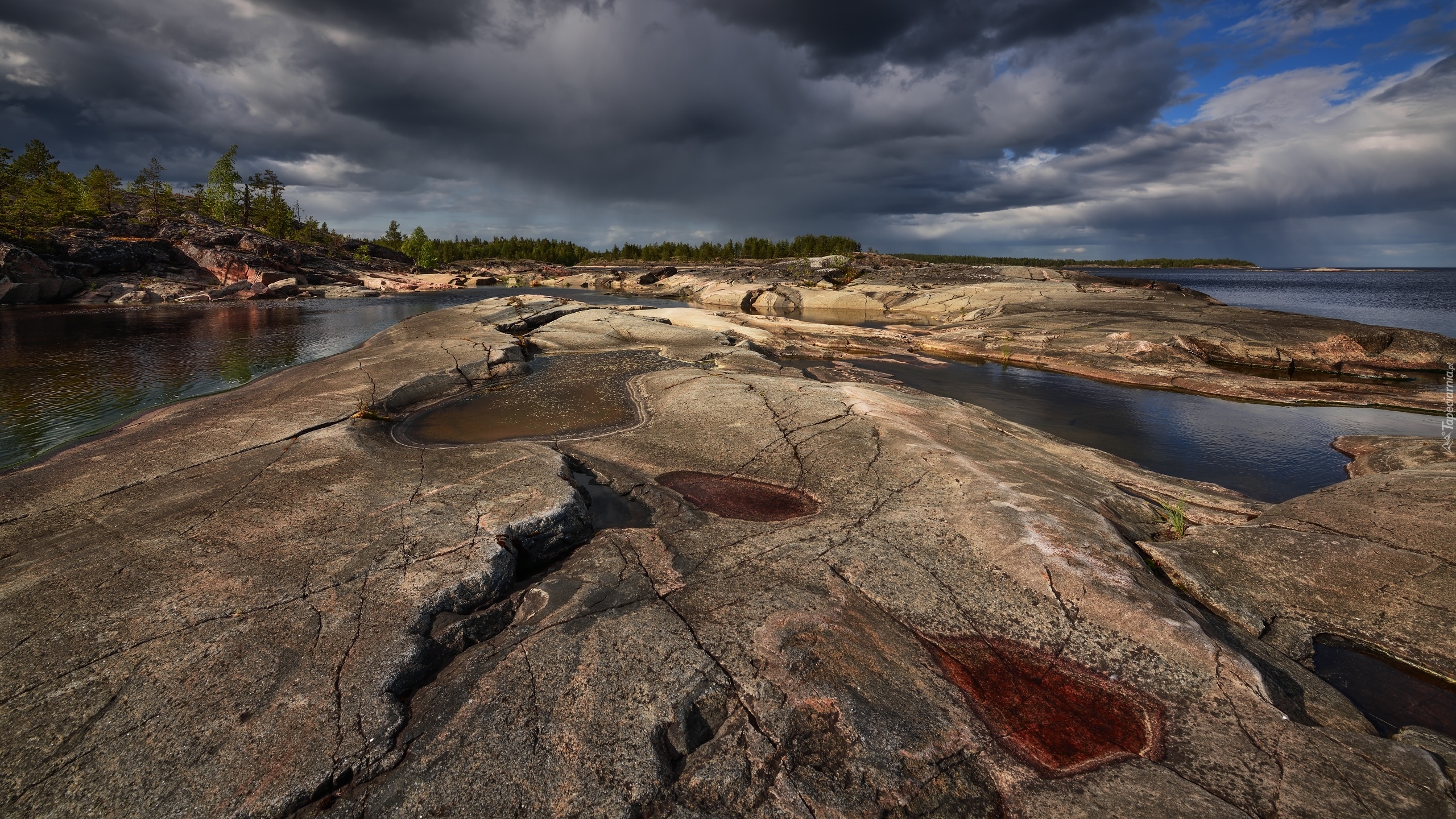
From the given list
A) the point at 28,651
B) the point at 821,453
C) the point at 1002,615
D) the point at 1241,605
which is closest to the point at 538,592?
the point at 28,651

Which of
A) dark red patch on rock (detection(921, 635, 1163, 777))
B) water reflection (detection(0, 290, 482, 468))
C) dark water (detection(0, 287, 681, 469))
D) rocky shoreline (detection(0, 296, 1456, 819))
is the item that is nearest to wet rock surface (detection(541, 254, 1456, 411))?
rocky shoreline (detection(0, 296, 1456, 819))

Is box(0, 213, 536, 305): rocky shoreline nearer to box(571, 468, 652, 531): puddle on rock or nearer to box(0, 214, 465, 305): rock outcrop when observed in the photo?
box(0, 214, 465, 305): rock outcrop

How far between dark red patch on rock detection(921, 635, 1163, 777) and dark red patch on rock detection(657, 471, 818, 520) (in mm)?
3059

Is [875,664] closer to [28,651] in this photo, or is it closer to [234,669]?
[234,669]

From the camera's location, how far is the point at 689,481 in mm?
9070

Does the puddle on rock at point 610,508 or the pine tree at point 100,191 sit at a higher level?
the pine tree at point 100,191

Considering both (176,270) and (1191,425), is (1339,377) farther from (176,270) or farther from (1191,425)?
(176,270)

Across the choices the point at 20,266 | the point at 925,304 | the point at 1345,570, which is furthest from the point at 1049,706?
the point at 20,266

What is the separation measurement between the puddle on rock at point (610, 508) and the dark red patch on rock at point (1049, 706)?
4.25 m

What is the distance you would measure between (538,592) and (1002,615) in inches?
195

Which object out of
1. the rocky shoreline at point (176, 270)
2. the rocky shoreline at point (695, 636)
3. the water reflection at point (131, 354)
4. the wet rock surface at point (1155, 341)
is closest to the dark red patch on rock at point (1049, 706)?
the rocky shoreline at point (695, 636)

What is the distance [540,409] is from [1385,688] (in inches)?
583

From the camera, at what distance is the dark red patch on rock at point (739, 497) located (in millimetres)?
7906

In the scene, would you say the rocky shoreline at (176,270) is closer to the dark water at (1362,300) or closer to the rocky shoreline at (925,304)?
the rocky shoreline at (925,304)
